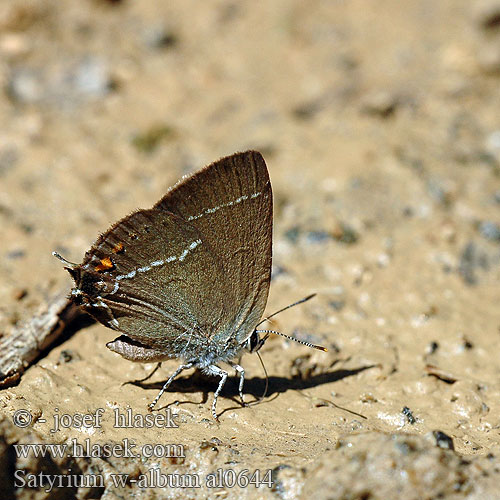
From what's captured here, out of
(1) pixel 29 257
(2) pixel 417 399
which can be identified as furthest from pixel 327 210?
(1) pixel 29 257

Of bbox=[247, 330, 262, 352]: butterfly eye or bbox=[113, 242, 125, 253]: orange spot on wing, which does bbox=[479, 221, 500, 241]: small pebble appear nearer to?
bbox=[247, 330, 262, 352]: butterfly eye

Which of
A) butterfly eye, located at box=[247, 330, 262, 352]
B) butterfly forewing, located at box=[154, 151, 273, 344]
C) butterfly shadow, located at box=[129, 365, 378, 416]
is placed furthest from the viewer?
butterfly shadow, located at box=[129, 365, 378, 416]

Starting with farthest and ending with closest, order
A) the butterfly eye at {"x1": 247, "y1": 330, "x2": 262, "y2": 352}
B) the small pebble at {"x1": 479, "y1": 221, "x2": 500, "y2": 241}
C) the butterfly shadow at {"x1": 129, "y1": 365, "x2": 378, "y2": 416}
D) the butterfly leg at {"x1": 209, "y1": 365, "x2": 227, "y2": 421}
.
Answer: the small pebble at {"x1": 479, "y1": 221, "x2": 500, "y2": 241} → the butterfly shadow at {"x1": 129, "y1": 365, "x2": 378, "y2": 416} → the butterfly eye at {"x1": 247, "y1": 330, "x2": 262, "y2": 352} → the butterfly leg at {"x1": 209, "y1": 365, "x2": 227, "y2": 421}

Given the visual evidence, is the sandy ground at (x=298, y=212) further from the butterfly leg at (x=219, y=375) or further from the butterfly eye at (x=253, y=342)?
the butterfly eye at (x=253, y=342)

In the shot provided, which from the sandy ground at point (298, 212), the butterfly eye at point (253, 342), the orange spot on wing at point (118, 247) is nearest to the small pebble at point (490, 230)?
the sandy ground at point (298, 212)

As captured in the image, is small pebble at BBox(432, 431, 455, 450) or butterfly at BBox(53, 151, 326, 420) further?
butterfly at BBox(53, 151, 326, 420)

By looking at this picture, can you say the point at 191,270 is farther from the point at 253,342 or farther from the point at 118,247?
the point at 253,342

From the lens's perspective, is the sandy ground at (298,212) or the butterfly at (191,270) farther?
the butterfly at (191,270)

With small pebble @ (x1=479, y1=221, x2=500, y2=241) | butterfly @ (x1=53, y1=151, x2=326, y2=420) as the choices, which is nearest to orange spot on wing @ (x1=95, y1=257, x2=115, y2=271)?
butterfly @ (x1=53, y1=151, x2=326, y2=420)
